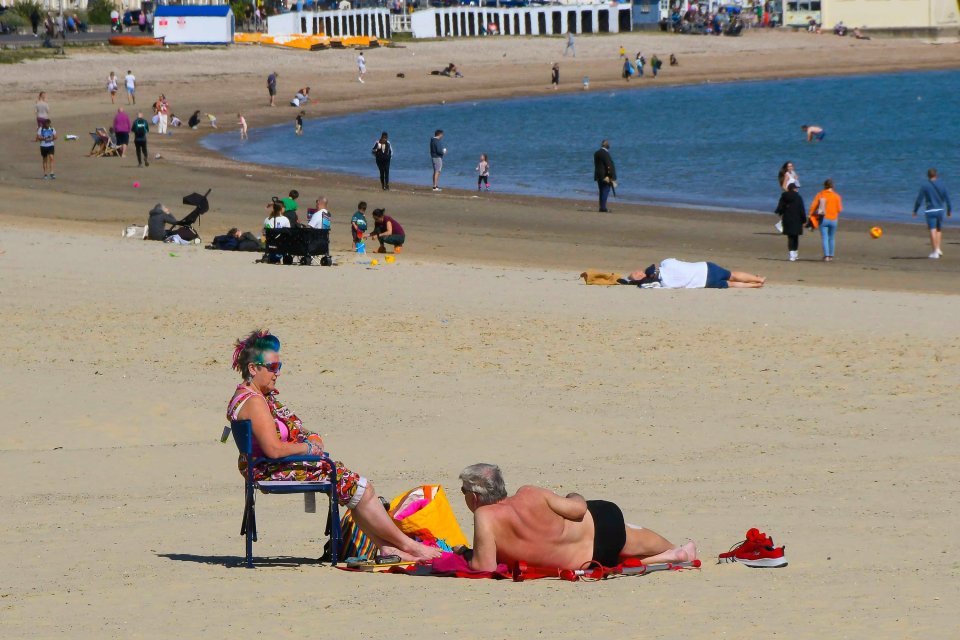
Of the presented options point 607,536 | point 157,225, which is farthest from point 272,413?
point 157,225

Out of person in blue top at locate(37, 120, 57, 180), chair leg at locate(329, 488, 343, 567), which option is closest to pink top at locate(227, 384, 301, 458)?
chair leg at locate(329, 488, 343, 567)

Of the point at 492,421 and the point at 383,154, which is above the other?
the point at 383,154

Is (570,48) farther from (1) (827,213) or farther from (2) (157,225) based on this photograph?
(2) (157,225)

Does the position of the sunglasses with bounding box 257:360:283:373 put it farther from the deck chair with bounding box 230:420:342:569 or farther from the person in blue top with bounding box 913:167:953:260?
the person in blue top with bounding box 913:167:953:260

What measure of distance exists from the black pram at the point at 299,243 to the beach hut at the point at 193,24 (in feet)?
171

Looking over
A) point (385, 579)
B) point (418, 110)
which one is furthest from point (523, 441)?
point (418, 110)

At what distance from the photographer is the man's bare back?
7066 millimetres

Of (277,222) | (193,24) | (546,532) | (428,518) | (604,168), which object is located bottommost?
(428,518)

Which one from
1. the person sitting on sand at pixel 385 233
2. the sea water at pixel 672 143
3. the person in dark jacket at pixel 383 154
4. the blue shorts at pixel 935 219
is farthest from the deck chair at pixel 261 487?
the person in dark jacket at pixel 383 154

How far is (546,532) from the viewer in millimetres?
7102

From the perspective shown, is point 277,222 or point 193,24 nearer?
point 277,222

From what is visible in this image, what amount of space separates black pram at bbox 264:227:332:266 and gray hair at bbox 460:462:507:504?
12.0 m

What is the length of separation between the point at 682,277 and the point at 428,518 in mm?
9842

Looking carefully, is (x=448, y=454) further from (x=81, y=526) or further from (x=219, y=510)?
(x=81, y=526)
